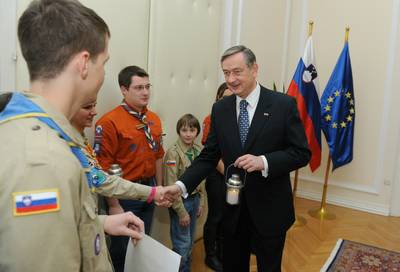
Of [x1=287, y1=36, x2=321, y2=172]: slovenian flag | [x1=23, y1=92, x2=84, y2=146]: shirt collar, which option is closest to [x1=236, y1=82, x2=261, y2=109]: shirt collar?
[x1=23, y1=92, x2=84, y2=146]: shirt collar

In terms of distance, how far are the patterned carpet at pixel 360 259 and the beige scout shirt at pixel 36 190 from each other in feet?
9.22

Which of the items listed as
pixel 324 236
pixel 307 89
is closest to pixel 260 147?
pixel 324 236

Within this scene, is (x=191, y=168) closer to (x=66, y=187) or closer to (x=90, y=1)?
(x=90, y=1)

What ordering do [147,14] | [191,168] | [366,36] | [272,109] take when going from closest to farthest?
[272,109] → [191,168] → [147,14] → [366,36]

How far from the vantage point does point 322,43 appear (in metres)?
4.82

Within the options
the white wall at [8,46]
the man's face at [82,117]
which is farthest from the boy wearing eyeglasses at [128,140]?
the white wall at [8,46]

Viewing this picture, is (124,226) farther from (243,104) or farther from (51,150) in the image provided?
(243,104)

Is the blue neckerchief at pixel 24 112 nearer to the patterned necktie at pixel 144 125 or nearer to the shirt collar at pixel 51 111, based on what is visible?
the shirt collar at pixel 51 111

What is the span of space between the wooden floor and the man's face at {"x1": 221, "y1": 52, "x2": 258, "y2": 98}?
169cm

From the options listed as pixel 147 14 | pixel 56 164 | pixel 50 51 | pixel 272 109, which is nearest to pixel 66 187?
pixel 56 164

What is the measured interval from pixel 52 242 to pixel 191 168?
1.50 m

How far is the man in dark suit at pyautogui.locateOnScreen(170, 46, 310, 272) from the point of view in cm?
192

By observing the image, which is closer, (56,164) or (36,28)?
(56,164)

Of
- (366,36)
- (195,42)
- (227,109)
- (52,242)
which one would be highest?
(366,36)
